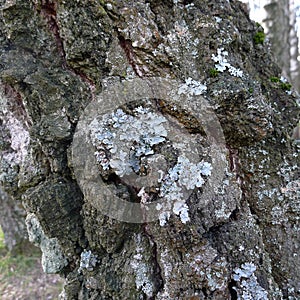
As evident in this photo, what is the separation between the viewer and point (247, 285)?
3.26 feet

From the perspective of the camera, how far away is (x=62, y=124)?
106 cm

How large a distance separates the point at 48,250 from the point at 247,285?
755 mm

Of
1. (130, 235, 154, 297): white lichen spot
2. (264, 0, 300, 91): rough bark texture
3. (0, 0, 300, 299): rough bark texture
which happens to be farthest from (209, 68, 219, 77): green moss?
(264, 0, 300, 91): rough bark texture

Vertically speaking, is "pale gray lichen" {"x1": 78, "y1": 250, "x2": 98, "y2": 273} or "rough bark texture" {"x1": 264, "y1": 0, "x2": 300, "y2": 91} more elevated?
"rough bark texture" {"x1": 264, "y1": 0, "x2": 300, "y2": 91}

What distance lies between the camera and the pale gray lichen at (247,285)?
0.99 metres

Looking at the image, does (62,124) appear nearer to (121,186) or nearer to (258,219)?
(121,186)

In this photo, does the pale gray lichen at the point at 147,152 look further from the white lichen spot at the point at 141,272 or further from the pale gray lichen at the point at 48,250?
the pale gray lichen at the point at 48,250

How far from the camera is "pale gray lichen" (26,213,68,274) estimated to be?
1266 mm

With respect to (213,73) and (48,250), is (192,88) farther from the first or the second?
(48,250)

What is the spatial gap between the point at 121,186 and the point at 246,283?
467 mm

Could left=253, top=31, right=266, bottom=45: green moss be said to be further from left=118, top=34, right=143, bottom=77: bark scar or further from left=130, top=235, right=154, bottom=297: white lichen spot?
left=130, top=235, right=154, bottom=297: white lichen spot

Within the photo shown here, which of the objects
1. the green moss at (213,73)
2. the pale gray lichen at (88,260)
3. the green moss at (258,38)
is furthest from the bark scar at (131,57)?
the pale gray lichen at (88,260)

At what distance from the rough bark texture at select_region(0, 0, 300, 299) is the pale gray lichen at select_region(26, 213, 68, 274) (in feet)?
0.29

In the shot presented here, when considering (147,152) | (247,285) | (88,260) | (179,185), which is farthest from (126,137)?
(247,285)
